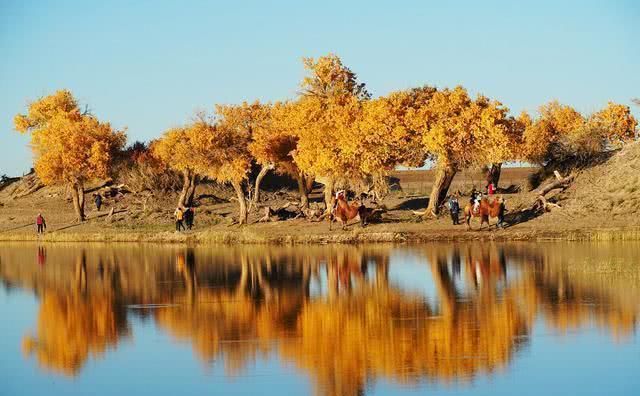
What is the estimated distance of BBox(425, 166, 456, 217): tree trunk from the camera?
192 feet

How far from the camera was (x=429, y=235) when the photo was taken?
52562 mm

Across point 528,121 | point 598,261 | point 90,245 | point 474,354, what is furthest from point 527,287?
point 528,121

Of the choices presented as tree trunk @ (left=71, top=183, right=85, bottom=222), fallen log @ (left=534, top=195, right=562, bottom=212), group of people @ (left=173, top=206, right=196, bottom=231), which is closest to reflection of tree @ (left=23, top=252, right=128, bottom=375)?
group of people @ (left=173, top=206, right=196, bottom=231)

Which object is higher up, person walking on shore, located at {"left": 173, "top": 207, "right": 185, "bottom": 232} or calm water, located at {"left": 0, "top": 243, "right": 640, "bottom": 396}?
person walking on shore, located at {"left": 173, "top": 207, "right": 185, "bottom": 232}

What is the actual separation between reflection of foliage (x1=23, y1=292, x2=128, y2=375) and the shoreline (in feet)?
69.9

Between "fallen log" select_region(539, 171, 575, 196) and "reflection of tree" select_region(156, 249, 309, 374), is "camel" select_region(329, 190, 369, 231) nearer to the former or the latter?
"fallen log" select_region(539, 171, 575, 196)

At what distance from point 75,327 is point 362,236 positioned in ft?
88.5

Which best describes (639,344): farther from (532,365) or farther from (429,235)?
(429,235)

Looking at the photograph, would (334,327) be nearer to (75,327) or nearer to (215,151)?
(75,327)

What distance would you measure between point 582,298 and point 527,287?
2.84 meters

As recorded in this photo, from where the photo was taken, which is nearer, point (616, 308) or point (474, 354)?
point (474, 354)

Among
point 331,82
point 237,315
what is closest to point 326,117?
point 331,82

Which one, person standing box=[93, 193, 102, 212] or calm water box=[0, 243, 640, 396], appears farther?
person standing box=[93, 193, 102, 212]

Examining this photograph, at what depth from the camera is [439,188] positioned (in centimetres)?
5956
